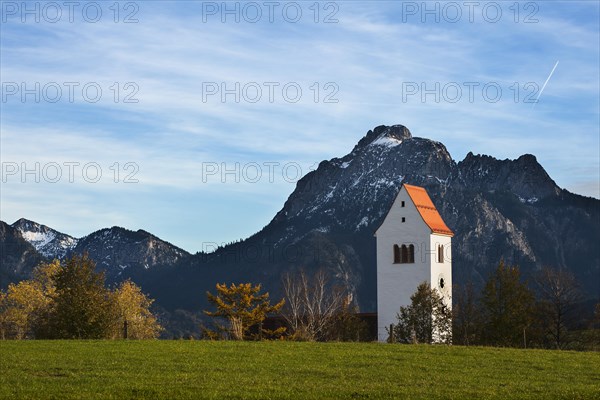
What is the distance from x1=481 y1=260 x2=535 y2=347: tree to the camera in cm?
7062

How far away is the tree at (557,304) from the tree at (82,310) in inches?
1339

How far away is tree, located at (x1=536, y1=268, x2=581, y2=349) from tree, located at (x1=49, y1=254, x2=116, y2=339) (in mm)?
33999

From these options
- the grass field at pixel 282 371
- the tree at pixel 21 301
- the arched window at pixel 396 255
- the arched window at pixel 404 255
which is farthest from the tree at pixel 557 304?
the tree at pixel 21 301

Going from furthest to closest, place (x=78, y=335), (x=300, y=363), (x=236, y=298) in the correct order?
(x=236, y=298) → (x=78, y=335) → (x=300, y=363)

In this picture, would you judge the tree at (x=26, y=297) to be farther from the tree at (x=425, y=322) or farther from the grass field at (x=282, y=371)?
Answer: the grass field at (x=282, y=371)

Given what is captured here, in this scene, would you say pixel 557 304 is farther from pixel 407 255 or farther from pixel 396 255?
pixel 396 255

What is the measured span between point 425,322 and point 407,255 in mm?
18957

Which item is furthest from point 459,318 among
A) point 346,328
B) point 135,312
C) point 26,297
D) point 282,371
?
point 26,297

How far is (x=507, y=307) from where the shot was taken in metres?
71.8

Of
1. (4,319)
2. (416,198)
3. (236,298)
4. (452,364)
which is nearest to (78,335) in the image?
(236,298)

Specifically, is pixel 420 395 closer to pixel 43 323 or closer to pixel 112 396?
pixel 112 396

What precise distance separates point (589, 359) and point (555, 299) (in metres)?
40.1

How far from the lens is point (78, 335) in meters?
56.4

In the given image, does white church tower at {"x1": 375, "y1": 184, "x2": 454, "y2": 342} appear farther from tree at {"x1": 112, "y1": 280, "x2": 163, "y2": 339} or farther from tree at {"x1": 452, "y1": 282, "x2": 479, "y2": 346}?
tree at {"x1": 112, "y1": 280, "x2": 163, "y2": 339}
